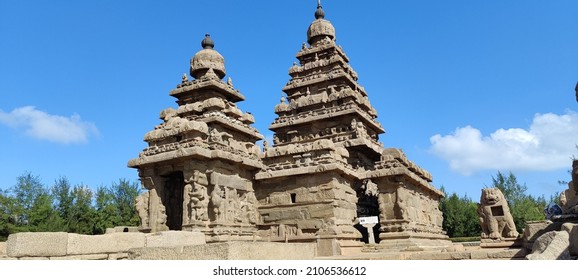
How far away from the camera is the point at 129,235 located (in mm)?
9469

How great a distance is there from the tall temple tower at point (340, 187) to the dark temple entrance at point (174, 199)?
9.92ft

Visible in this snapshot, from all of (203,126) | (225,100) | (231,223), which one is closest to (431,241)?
(231,223)

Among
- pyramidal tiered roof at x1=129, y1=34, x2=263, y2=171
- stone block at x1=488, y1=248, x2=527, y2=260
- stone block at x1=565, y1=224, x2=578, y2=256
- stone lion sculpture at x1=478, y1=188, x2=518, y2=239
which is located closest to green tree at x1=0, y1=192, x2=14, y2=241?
pyramidal tiered roof at x1=129, y1=34, x2=263, y2=171

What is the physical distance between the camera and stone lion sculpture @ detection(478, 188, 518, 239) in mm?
13609

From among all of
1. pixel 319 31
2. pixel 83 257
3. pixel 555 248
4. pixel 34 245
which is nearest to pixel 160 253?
pixel 83 257

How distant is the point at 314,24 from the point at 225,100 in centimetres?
859

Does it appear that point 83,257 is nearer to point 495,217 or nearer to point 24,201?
point 495,217

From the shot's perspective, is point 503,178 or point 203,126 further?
point 503,178

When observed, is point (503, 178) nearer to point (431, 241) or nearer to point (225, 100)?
point (431, 241)

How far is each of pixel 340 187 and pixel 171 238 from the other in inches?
285

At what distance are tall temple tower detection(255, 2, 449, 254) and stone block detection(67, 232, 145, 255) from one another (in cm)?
599

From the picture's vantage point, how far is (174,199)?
55.2 feet
